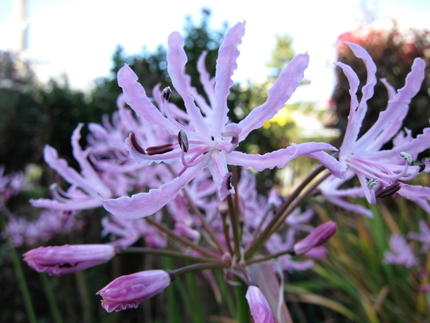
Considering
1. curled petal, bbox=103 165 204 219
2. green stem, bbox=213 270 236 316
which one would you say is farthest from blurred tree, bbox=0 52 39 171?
curled petal, bbox=103 165 204 219

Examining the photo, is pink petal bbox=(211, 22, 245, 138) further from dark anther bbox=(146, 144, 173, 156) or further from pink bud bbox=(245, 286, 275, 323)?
pink bud bbox=(245, 286, 275, 323)

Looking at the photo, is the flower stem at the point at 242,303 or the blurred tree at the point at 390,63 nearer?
the flower stem at the point at 242,303

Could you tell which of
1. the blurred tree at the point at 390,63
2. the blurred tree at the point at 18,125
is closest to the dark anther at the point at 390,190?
the blurred tree at the point at 390,63

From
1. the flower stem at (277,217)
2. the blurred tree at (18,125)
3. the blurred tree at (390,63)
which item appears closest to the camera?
the flower stem at (277,217)

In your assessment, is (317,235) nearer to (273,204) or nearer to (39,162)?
(273,204)

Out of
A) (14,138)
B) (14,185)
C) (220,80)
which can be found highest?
(14,138)

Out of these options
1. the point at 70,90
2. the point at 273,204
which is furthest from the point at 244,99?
the point at 70,90

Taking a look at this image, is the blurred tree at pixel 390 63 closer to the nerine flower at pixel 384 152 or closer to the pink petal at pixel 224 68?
the nerine flower at pixel 384 152
